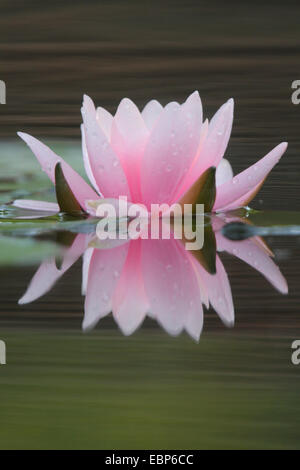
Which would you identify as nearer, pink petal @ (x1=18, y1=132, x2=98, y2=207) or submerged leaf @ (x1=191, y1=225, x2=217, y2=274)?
submerged leaf @ (x1=191, y1=225, x2=217, y2=274)

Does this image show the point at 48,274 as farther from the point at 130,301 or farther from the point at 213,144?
the point at 213,144

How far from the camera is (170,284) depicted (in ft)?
4.49

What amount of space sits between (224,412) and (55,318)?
1.22ft

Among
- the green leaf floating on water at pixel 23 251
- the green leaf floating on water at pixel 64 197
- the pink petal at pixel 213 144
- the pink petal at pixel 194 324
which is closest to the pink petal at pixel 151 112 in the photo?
the pink petal at pixel 213 144

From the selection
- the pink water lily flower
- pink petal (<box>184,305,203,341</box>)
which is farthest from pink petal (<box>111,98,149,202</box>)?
pink petal (<box>184,305,203,341</box>)

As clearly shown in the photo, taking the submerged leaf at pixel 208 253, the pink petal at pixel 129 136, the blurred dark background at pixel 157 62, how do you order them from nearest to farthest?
1. the submerged leaf at pixel 208 253
2. the pink petal at pixel 129 136
3. the blurred dark background at pixel 157 62

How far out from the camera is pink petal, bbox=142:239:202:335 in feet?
4.04

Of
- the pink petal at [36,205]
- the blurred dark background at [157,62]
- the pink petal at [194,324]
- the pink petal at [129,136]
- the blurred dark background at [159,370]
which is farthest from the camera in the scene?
the blurred dark background at [157,62]

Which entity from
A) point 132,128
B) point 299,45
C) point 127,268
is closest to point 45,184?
point 132,128

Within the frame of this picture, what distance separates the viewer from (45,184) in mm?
2035

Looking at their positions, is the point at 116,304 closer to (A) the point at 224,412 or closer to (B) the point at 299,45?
(A) the point at 224,412

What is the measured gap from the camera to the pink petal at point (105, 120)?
1.71 m

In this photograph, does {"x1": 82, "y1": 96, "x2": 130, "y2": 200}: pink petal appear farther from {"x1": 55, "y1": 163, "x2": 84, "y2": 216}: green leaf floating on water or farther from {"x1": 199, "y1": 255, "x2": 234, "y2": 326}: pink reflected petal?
{"x1": 199, "y1": 255, "x2": 234, "y2": 326}: pink reflected petal

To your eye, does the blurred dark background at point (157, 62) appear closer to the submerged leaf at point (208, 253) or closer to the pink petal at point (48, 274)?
the submerged leaf at point (208, 253)
